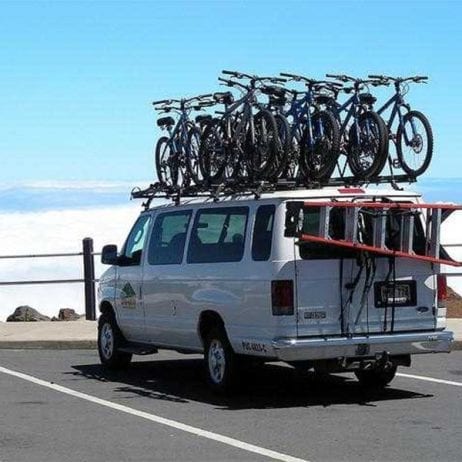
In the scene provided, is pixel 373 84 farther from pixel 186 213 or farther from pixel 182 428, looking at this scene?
pixel 182 428

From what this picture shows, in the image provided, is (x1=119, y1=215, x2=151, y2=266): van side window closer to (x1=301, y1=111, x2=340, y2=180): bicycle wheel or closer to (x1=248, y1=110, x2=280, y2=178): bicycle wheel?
(x1=248, y1=110, x2=280, y2=178): bicycle wheel

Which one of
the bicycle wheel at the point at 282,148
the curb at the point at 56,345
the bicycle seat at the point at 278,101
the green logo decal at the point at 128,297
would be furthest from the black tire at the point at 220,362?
the curb at the point at 56,345

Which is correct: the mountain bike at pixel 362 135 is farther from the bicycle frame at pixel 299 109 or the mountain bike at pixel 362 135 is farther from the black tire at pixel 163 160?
the black tire at pixel 163 160

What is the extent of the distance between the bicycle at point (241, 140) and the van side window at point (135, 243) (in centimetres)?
106

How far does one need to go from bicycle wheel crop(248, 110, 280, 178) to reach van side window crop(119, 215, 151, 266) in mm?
1463

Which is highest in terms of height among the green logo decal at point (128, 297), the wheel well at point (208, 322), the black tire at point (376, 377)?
the green logo decal at point (128, 297)

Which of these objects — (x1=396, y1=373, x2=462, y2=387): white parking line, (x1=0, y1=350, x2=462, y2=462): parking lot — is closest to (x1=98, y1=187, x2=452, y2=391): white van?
(x1=0, y1=350, x2=462, y2=462): parking lot

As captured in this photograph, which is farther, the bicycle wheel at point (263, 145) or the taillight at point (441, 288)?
the bicycle wheel at point (263, 145)

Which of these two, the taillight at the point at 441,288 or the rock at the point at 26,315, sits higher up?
the taillight at the point at 441,288

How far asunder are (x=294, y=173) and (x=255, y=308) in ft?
11.7

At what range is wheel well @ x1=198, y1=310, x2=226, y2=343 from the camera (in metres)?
12.3

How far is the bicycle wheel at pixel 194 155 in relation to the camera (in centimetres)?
1622

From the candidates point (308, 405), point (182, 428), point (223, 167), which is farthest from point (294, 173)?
point (182, 428)

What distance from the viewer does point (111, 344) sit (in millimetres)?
14938
